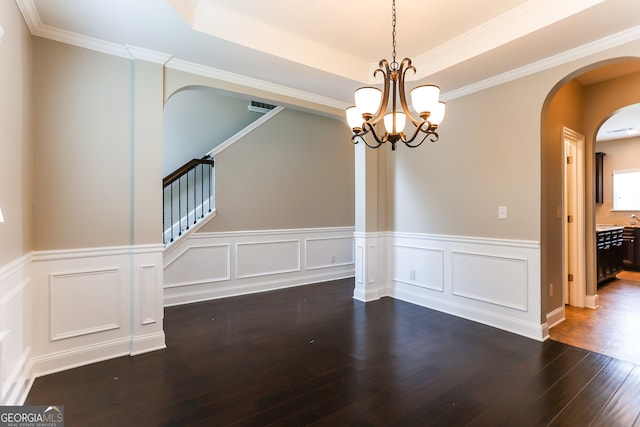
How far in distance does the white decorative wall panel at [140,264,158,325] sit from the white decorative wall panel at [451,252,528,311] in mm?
3170

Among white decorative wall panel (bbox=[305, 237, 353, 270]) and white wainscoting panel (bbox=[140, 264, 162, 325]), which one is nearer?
white wainscoting panel (bbox=[140, 264, 162, 325])

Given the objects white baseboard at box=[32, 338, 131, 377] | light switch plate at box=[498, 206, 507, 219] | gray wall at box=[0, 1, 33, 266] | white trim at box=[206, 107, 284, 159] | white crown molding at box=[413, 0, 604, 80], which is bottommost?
white baseboard at box=[32, 338, 131, 377]

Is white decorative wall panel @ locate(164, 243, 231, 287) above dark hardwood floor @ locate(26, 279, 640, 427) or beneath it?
above

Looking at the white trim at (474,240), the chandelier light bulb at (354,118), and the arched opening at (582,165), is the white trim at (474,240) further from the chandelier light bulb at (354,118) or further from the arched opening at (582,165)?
the chandelier light bulb at (354,118)

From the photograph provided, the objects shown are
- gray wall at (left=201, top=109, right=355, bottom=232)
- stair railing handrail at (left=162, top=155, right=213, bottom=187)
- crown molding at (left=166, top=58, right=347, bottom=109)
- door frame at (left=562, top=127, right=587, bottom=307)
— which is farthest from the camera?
gray wall at (left=201, top=109, right=355, bottom=232)

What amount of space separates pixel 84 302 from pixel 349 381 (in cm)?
218

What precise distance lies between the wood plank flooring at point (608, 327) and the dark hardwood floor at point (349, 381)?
223mm

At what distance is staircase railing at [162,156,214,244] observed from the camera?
4.52m

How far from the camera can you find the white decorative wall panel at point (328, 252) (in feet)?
17.6

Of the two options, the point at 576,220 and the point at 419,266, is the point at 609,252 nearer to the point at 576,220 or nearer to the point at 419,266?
the point at 576,220

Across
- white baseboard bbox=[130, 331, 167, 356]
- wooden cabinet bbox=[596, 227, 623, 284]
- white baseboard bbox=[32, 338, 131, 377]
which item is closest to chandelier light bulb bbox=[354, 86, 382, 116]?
white baseboard bbox=[130, 331, 167, 356]

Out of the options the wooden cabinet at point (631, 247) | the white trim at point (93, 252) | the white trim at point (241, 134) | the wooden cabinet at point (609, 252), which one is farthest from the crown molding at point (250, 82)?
the wooden cabinet at point (631, 247)

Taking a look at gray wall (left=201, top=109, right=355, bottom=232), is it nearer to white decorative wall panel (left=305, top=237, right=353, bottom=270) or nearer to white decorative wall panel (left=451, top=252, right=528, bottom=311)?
white decorative wall panel (left=305, top=237, right=353, bottom=270)

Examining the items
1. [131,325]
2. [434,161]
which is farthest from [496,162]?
[131,325]
